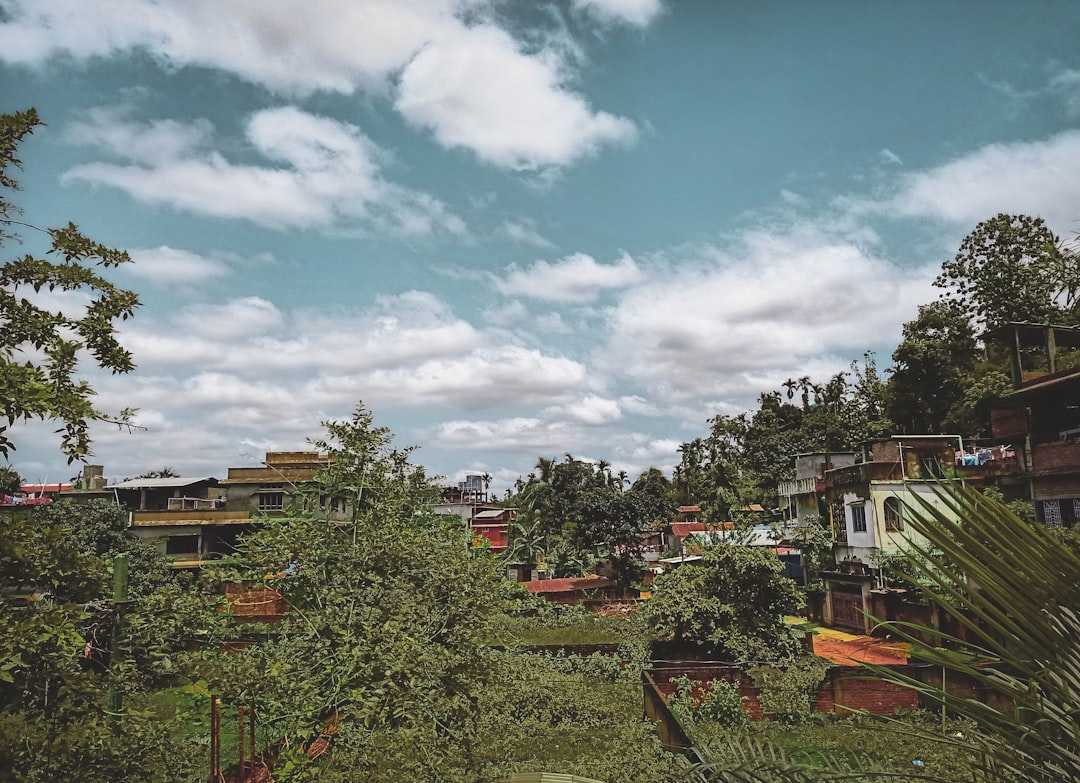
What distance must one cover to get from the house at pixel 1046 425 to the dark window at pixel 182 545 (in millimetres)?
27427

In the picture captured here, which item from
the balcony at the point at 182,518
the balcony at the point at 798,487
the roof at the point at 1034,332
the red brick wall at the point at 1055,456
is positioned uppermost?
the roof at the point at 1034,332

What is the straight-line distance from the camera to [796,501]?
30.5 meters

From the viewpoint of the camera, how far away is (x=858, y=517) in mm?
23984

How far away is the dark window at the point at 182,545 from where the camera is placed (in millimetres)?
28234

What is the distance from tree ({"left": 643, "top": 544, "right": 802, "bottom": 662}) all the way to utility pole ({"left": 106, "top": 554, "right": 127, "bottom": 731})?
35.3 feet

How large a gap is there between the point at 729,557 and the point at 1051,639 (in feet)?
46.7

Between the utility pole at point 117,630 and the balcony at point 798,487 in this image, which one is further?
the balcony at point 798,487

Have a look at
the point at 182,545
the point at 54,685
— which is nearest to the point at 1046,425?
the point at 54,685

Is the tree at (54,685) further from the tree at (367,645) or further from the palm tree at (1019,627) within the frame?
the palm tree at (1019,627)

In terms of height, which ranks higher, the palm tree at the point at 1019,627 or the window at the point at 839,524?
the palm tree at the point at 1019,627

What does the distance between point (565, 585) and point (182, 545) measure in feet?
49.4

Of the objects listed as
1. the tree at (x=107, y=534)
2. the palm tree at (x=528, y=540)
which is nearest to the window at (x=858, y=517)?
the palm tree at (x=528, y=540)

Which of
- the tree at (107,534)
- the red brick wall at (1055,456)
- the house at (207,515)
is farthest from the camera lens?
the house at (207,515)

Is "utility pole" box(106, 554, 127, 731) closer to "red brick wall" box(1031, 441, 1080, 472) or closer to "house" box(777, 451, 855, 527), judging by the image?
"red brick wall" box(1031, 441, 1080, 472)
